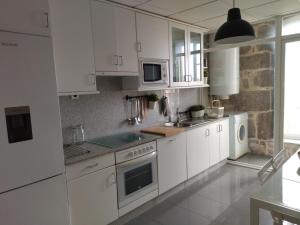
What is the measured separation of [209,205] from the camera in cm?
258

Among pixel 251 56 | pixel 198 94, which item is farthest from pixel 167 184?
pixel 251 56

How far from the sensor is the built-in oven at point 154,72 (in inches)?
104

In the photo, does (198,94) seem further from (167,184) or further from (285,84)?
(167,184)

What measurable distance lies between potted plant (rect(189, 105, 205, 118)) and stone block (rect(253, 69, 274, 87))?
1.21m

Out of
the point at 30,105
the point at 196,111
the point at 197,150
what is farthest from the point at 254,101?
the point at 30,105

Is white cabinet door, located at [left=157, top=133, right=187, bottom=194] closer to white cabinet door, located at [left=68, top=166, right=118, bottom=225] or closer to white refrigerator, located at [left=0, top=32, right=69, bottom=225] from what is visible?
white cabinet door, located at [left=68, top=166, right=118, bottom=225]

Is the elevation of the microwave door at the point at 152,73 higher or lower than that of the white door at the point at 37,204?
higher

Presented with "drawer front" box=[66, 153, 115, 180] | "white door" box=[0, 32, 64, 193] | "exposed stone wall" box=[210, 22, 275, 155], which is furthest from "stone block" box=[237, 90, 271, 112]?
"white door" box=[0, 32, 64, 193]

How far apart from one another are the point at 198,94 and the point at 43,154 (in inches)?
123

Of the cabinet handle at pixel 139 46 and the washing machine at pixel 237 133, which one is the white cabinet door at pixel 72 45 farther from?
the washing machine at pixel 237 133

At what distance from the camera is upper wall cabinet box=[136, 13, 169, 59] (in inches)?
102

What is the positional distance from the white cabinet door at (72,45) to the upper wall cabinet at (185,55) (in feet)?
4.26

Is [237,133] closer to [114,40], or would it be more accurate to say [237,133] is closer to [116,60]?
[116,60]

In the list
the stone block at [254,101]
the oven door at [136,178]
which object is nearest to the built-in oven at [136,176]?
the oven door at [136,178]
